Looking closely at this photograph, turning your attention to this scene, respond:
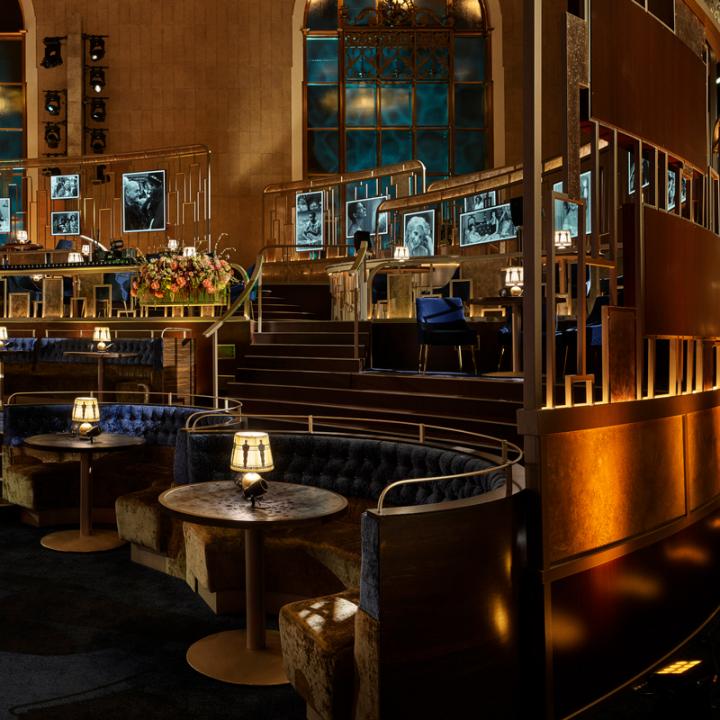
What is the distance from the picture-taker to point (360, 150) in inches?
549

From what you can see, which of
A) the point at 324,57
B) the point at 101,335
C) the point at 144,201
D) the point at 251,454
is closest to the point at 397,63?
the point at 324,57

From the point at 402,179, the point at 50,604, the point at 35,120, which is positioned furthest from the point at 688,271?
the point at 35,120

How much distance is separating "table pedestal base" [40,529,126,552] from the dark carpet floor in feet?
0.30

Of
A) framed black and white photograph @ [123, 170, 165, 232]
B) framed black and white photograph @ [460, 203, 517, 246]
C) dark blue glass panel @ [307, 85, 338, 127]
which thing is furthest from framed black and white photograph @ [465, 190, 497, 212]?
framed black and white photograph @ [123, 170, 165, 232]

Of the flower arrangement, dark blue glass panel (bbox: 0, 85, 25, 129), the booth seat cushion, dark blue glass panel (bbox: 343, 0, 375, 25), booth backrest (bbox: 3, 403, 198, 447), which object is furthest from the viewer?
dark blue glass panel (bbox: 0, 85, 25, 129)

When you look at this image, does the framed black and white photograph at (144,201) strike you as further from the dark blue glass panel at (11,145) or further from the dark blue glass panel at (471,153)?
the dark blue glass panel at (471,153)

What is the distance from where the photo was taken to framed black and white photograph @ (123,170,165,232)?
43.2 ft

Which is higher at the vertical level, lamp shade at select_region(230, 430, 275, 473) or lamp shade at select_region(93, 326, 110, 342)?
lamp shade at select_region(93, 326, 110, 342)

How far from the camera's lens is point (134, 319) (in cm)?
860

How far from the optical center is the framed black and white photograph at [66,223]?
13445mm

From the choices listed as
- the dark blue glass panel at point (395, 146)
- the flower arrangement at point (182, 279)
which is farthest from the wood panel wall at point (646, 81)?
the dark blue glass panel at point (395, 146)

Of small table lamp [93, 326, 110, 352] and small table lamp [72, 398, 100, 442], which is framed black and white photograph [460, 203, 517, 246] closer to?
small table lamp [93, 326, 110, 352]

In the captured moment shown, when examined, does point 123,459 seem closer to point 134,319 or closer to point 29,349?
point 134,319

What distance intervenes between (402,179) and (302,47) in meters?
3.39
